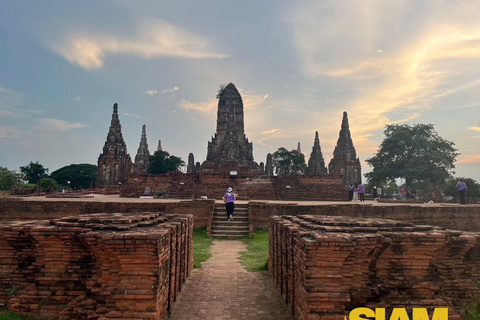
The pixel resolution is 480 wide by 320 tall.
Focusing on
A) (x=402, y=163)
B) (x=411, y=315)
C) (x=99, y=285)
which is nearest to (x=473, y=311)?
(x=411, y=315)

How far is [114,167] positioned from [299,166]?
96.5 ft

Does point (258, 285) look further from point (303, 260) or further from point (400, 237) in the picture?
point (400, 237)

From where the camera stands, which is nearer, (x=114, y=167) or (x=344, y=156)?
(x=114, y=167)

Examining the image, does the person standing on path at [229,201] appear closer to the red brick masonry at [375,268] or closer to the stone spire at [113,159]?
the red brick masonry at [375,268]

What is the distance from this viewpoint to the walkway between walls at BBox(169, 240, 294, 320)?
4.48 meters

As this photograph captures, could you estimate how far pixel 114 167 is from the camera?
3750 centimetres

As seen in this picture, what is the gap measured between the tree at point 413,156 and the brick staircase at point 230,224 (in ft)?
73.8

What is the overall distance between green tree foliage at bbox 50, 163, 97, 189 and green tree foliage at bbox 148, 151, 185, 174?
1178cm

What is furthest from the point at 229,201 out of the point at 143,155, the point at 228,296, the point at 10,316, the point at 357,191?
the point at 143,155

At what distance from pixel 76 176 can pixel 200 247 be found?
52.2 m

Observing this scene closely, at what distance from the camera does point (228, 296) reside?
5.21 meters

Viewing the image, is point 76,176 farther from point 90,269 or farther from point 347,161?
point 90,269

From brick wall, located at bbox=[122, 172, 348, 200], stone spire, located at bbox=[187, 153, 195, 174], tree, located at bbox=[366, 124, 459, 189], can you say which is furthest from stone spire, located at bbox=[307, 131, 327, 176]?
brick wall, located at bbox=[122, 172, 348, 200]

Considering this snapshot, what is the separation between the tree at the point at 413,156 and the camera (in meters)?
28.1
